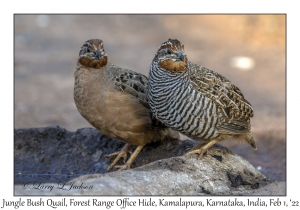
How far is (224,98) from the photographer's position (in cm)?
712

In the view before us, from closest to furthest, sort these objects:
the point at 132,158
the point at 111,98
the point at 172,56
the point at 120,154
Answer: the point at 172,56 < the point at 111,98 < the point at 132,158 < the point at 120,154

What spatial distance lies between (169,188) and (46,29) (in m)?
14.8

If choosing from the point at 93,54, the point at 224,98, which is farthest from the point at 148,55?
the point at 224,98

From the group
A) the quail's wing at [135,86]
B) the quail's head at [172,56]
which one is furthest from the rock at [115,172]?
the quail's head at [172,56]

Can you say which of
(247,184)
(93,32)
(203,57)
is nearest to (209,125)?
(247,184)

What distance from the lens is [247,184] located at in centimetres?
683

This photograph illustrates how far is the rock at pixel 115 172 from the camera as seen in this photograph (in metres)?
5.82

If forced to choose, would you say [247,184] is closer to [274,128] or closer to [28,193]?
[28,193]

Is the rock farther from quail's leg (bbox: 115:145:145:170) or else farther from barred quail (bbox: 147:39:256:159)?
barred quail (bbox: 147:39:256:159)

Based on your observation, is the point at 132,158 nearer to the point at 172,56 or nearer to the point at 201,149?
the point at 201,149

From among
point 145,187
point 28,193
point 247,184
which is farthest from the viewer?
point 247,184

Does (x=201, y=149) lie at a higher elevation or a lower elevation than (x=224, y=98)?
lower

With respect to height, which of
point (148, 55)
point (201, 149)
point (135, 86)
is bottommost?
point (201, 149)

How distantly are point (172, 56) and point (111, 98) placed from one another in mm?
1137
